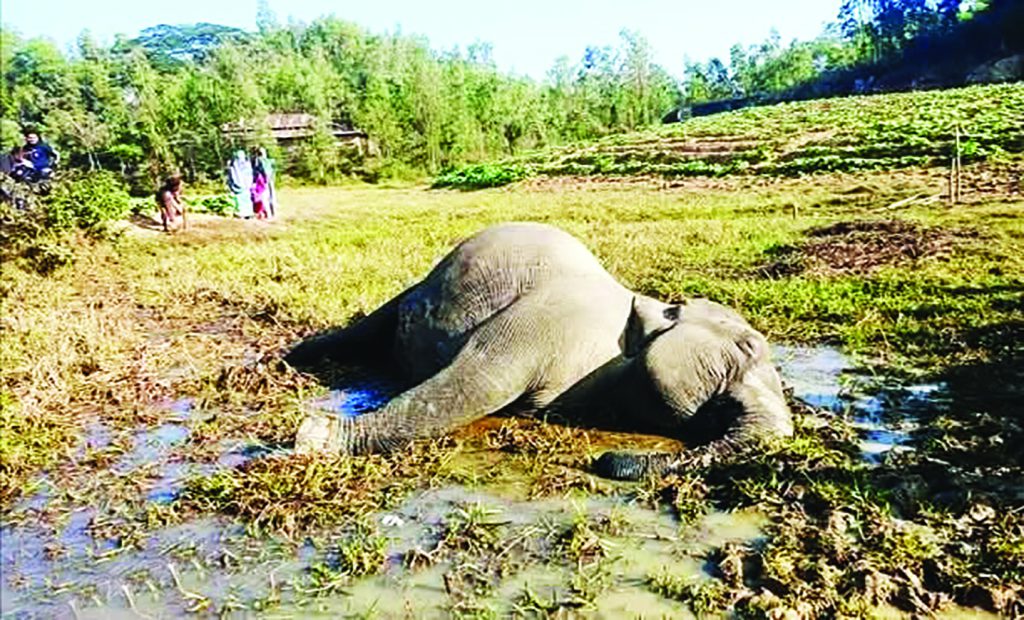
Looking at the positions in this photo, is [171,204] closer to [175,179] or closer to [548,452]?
[175,179]

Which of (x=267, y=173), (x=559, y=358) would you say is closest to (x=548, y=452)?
(x=559, y=358)

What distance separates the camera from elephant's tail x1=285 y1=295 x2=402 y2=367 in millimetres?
6336

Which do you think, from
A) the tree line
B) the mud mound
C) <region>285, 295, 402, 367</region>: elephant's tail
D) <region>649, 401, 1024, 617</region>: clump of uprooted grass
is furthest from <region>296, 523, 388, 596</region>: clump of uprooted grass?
the tree line

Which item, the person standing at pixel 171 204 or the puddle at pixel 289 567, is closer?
the puddle at pixel 289 567

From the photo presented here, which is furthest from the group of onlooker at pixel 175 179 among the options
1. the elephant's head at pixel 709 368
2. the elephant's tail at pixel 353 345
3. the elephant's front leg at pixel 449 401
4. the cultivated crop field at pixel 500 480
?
the elephant's head at pixel 709 368

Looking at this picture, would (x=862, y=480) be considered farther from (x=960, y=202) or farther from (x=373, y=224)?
(x=373, y=224)

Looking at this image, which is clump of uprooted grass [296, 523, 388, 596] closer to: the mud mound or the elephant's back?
the elephant's back

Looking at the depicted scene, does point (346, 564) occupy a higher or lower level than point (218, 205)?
lower

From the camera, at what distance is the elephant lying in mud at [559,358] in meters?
4.74

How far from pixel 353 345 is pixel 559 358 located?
6.45 feet

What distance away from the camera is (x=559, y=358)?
5020mm

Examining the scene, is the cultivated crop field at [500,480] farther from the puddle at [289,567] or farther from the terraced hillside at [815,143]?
the terraced hillside at [815,143]

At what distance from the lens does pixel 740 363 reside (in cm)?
486

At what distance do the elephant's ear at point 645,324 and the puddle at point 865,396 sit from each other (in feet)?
3.44
